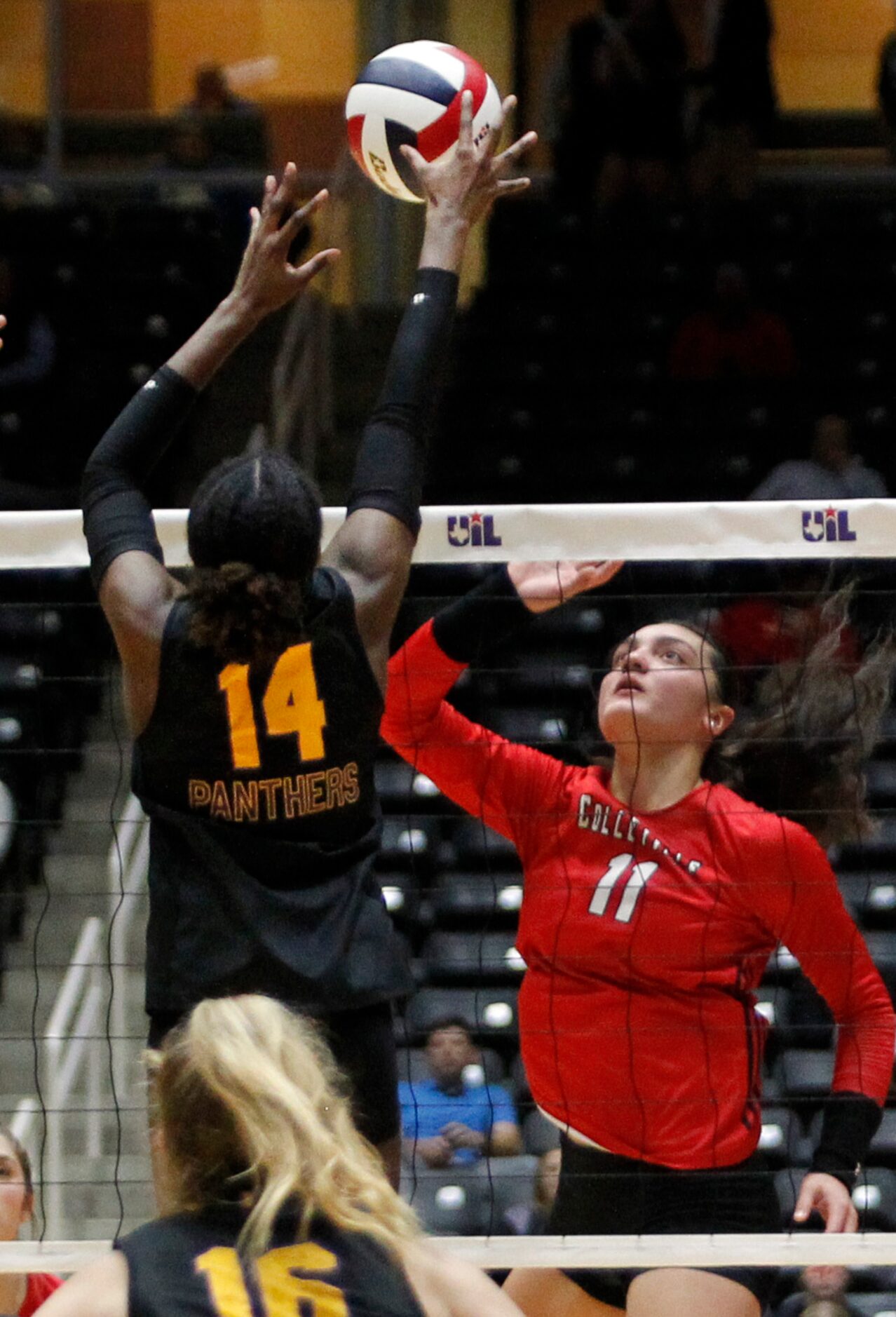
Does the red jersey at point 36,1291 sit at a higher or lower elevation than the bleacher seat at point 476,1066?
lower

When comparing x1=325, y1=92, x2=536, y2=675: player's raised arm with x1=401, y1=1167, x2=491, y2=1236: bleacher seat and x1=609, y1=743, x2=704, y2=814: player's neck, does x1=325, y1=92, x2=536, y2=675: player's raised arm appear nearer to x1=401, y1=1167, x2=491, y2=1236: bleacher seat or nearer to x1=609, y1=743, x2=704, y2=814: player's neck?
x1=609, y1=743, x2=704, y2=814: player's neck

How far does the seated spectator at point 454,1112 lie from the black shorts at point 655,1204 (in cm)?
222

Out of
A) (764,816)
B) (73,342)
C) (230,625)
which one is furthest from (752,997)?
(73,342)

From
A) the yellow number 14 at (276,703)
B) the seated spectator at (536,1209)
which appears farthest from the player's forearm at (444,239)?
the seated spectator at (536,1209)

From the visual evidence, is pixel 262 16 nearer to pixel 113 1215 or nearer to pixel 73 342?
pixel 73 342

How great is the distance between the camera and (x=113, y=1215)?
6.35 meters

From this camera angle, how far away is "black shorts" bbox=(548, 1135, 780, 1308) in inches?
132

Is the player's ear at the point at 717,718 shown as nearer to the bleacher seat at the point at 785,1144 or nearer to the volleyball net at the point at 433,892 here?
the volleyball net at the point at 433,892

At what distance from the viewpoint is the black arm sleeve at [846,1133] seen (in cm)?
336

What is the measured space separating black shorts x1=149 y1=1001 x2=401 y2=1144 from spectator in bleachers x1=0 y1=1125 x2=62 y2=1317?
112cm

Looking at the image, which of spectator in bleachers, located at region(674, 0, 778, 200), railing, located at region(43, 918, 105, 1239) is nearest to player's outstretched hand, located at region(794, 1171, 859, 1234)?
railing, located at region(43, 918, 105, 1239)

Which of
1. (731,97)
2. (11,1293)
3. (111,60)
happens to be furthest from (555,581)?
(111,60)

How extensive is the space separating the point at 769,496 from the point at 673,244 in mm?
2886

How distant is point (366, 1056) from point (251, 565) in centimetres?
70
